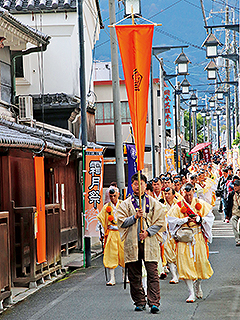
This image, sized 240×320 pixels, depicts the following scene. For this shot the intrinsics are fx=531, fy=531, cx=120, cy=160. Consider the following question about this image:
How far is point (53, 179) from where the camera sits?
16.0m

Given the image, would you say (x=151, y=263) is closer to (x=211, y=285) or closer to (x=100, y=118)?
(x=211, y=285)

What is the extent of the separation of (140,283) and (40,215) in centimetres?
410

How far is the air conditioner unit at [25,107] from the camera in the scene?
17.0 m

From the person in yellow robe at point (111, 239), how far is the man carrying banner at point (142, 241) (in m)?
2.91

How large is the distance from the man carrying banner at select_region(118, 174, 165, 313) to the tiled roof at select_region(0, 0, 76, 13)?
588 inches

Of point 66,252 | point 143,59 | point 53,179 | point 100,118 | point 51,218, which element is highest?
point 100,118

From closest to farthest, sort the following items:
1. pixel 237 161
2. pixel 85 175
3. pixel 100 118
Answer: pixel 85 175, pixel 237 161, pixel 100 118

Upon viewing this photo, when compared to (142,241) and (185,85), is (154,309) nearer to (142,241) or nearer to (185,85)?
(142,241)

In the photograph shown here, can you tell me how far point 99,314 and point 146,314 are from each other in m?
0.73

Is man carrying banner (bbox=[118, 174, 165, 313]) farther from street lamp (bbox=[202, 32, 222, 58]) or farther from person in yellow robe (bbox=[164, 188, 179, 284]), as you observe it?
street lamp (bbox=[202, 32, 222, 58])

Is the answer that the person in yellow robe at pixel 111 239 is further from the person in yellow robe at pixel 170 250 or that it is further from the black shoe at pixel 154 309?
the black shoe at pixel 154 309

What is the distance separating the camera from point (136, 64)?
27.3 ft

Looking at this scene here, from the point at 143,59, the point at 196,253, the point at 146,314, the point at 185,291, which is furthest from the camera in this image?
the point at 185,291

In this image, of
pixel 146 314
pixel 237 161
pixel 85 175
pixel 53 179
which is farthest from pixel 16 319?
pixel 237 161
